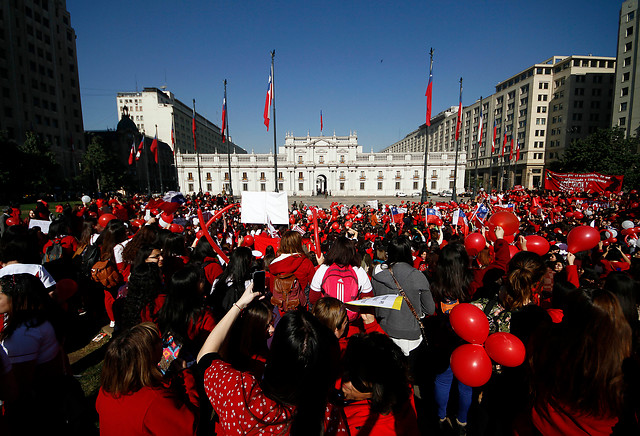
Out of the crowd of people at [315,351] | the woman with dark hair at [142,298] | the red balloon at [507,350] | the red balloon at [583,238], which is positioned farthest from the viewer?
the red balloon at [583,238]

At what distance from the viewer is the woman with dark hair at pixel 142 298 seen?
112 inches

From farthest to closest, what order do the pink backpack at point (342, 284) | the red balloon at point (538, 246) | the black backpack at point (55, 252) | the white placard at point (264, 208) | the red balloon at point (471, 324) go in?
1. the white placard at point (264, 208)
2. the black backpack at point (55, 252)
3. the red balloon at point (538, 246)
4. the pink backpack at point (342, 284)
5. the red balloon at point (471, 324)

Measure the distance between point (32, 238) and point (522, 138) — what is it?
7398 centimetres

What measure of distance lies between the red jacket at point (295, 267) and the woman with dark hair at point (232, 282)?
1.19 feet

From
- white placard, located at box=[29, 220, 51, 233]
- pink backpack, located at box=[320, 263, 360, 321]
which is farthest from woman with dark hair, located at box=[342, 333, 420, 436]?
white placard, located at box=[29, 220, 51, 233]

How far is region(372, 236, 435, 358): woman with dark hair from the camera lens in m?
2.93

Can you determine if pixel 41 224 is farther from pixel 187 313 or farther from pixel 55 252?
pixel 187 313

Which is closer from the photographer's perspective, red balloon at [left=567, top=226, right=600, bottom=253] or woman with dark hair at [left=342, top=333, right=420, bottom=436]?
woman with dark hair at [left=342, top=333, right=420, bottom=436]

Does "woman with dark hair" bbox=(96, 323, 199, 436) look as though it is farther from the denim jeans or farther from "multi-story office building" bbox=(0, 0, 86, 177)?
"multi-story office building" bbox=(0, 0, 86, 177)

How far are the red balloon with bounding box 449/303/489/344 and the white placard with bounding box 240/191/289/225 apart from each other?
4.74 meters

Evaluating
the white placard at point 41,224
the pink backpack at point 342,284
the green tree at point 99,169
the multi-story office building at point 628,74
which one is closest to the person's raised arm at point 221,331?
the pink backpack at point 342,284

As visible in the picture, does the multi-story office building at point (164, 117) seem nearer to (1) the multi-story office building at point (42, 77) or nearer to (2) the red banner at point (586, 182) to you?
(1) the multi-story office building at point (42, 77)

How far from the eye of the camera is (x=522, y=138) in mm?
60000

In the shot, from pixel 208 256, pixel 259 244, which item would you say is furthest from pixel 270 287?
pixel 259 244
